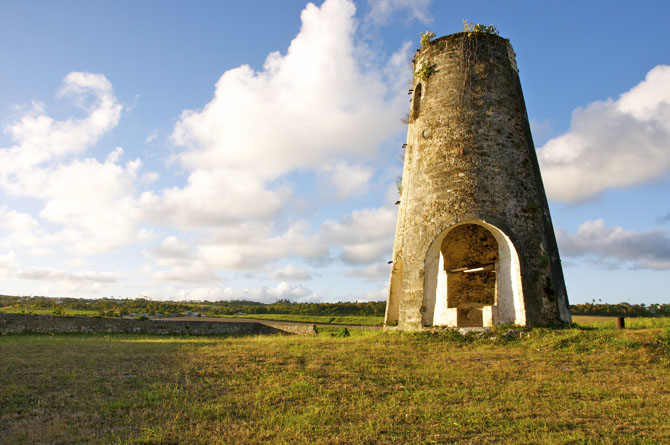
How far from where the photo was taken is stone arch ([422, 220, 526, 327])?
14.0 metres

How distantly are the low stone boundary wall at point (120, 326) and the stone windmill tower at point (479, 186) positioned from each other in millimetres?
9455

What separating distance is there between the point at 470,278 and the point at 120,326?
15.4 meters

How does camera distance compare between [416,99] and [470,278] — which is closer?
[416,99]

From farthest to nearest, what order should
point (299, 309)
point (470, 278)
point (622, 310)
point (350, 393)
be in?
point (299, 309), point (622, 310), point (470, 278), point (350, 393)

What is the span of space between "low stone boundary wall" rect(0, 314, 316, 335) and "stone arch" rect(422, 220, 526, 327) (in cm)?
733

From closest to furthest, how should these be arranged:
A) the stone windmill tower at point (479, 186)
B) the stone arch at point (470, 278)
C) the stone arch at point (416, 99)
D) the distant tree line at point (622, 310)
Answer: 1. the stone windmill tower at point (479, 186)
2. the stone arch at point (470, 278)
3. the stone arch at point (416, 99)
4. the distant tree line at point (622, 310)

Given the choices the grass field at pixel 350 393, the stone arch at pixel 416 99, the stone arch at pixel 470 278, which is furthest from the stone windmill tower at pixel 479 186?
the grass field at pixel 350 393

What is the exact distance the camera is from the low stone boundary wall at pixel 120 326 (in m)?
18.0

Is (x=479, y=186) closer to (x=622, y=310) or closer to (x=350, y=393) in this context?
(x=350, y=393)

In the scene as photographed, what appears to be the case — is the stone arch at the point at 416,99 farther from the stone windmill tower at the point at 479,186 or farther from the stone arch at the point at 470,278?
the stone arch at the point at 470,278

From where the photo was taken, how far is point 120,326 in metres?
20.7

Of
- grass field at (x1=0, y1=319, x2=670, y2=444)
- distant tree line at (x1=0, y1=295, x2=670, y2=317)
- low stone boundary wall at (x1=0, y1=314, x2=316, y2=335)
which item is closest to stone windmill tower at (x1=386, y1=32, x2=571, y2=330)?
grass field at (x1=0, y1=319, x2=670, y2=444)

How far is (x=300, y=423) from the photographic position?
18.8 ft

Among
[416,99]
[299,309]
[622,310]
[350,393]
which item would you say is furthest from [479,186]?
[299,309]
